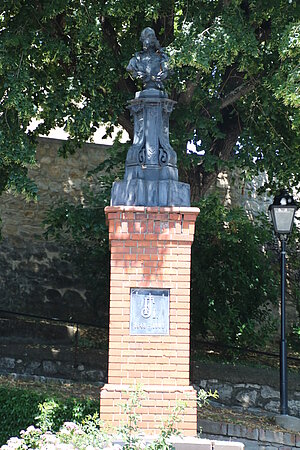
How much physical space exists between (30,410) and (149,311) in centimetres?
263

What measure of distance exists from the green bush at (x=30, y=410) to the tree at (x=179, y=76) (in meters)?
2.63

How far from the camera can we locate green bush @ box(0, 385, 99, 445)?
25.0ft

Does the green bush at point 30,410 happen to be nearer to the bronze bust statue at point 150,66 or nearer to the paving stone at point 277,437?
the paving stone at point 277,437

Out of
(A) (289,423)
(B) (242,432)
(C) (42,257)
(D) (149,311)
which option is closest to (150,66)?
(D) (149,311)

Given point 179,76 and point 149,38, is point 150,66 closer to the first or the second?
point 149,38

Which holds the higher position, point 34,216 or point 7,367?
point 34,216

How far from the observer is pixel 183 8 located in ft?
30.6

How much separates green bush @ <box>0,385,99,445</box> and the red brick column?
1762 millimetres

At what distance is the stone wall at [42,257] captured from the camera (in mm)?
13352

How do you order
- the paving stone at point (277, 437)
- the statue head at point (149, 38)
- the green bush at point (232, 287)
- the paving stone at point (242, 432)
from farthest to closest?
the green bush at point (232, 287) → the paving stone at point (242, 432) → the paving stone at point (277, 437) → the statue head at point (149, 38)

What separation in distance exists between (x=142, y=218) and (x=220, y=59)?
3.12 m

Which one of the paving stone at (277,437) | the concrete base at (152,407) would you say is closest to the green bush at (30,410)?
the concrete base at (152,407)

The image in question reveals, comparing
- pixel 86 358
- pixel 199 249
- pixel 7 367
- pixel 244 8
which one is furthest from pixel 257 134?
pixel 7 367

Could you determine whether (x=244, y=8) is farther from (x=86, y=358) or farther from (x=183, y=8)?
(x=86, y=358)
